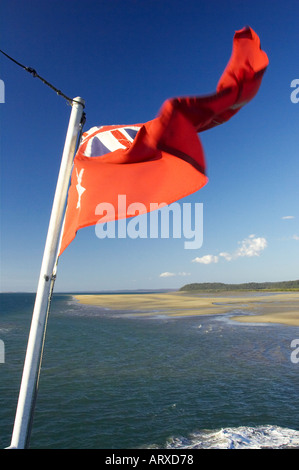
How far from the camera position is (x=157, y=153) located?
388cm

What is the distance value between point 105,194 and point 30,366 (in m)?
2.06

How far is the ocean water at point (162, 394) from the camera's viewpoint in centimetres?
962

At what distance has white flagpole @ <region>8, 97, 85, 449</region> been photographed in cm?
330

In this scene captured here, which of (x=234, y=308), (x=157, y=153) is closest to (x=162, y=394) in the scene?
(x=157, y=153)

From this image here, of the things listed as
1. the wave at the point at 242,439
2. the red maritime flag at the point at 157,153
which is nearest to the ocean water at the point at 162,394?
the wave at the point at 242,439

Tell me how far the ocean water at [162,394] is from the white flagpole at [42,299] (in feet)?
23.2

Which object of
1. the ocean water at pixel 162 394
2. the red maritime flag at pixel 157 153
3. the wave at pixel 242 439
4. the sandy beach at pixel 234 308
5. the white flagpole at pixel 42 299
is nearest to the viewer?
the white flagpole at pixel 42 299

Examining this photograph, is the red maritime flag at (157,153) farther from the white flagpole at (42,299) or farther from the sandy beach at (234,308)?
the sandy beach at (234,308)

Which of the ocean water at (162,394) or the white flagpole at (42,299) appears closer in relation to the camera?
the white flagpole at (42,299)

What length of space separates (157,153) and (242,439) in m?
9.06

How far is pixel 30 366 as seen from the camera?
3.34m

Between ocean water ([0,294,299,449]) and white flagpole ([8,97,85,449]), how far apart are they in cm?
707
